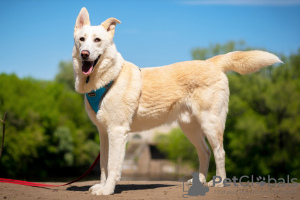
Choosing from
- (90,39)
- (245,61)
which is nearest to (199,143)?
(245,61)

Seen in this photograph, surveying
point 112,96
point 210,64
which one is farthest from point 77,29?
point 210,64

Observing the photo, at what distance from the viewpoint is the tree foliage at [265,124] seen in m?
32.0

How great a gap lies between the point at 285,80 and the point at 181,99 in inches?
1185

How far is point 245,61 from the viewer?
7.43 meters

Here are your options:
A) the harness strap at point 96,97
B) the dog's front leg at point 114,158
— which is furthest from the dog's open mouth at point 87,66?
the dog's front leg at point 114,158

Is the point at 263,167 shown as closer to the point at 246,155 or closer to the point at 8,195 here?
the point at 246,155

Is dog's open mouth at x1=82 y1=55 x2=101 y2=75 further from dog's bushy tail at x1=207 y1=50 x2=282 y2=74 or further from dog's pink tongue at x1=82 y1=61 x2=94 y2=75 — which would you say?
dog's bushy tail at x1=207 y1=50 x2=282 y2=74

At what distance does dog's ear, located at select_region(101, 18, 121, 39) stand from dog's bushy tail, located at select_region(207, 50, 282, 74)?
2.57 m

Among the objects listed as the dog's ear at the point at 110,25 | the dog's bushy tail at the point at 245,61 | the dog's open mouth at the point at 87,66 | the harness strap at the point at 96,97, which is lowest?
the harness strap at the point at 96,97

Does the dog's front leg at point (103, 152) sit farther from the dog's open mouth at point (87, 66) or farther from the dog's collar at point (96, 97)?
the dog's open mouth at point (87, 66)

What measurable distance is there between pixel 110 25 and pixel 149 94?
5.37ft

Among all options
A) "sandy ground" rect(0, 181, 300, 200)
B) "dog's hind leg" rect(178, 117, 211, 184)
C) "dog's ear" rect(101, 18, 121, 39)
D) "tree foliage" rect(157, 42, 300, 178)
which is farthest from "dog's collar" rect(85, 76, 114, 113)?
"tree foliage" rect(157, 42, 300, 178)

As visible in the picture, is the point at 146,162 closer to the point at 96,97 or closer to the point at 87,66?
the point at 96,97

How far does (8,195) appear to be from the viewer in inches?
231
